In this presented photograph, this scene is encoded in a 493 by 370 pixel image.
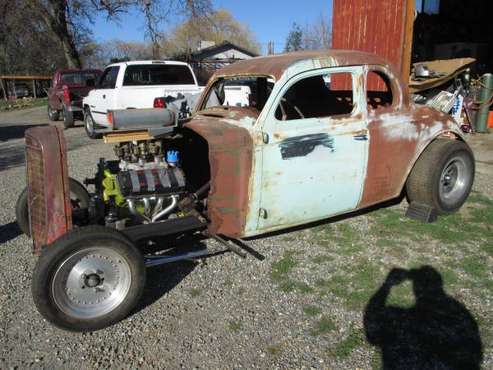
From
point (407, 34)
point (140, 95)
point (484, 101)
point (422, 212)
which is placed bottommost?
point (422, 212)

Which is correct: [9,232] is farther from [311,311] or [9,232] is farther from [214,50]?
[214,50]

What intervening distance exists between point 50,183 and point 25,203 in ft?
4.41

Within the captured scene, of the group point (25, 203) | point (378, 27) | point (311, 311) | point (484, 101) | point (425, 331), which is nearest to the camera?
point (425, 331)

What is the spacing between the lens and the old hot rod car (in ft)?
10.2

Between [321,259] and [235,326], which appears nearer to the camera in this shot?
[235,326]

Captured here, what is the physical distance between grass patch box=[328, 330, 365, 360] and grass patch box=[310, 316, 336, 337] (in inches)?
6.0

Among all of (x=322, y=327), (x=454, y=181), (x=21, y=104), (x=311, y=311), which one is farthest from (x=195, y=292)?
(x=21, y=104)

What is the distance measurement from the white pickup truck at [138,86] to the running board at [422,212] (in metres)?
6.01

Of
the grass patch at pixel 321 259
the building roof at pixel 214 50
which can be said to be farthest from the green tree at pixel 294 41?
the grass patch at pixel 321 259

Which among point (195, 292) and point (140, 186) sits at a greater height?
point (140, 186)

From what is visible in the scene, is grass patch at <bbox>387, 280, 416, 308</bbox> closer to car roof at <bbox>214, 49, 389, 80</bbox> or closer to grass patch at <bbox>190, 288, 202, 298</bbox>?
grass patch at <bbox>190, 288, 202, 298</bbox>

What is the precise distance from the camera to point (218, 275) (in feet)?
12.7

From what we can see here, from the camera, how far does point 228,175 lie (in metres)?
3.58

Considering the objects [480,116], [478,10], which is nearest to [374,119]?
[480,116]
